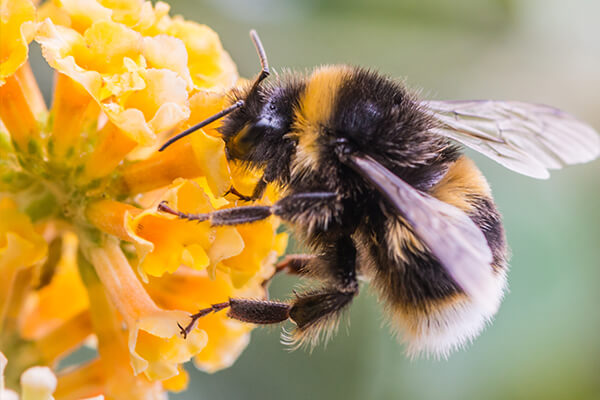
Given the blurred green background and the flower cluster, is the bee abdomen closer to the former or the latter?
the flower cluster

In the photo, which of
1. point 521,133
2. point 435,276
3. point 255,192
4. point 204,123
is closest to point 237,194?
point 255,192

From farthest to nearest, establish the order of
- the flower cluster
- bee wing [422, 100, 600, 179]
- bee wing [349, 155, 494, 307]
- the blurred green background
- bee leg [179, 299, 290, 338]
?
the blurred green background, bee wing [422, 100, 600, 179], bee leg [179, 299, 290, 338], the flower cluster, bee wing [349, 155, 494, 307]

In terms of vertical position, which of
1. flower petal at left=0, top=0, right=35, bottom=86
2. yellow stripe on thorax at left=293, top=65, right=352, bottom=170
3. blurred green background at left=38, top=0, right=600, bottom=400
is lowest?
blurred green background at left=38, top=0, right=600, bottom=400

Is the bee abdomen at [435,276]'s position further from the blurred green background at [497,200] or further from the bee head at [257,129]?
the blurred green background at [497,200]

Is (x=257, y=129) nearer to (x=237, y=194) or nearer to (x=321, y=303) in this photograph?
(x=237, y=194)

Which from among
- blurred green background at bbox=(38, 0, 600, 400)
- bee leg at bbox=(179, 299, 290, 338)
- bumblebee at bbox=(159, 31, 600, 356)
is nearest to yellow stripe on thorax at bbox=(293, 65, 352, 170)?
bumblebee at bbox=(159, 31, 600, 356)

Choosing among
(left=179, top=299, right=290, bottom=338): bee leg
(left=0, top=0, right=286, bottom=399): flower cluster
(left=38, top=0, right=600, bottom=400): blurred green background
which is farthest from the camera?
(left=38, top=0, right=600, bottom=400): blurred green background

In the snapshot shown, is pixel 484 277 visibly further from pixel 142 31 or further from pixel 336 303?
pixel 142 31

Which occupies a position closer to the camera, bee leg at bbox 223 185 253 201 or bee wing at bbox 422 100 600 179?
bee leg at bbox 223 185 253 201

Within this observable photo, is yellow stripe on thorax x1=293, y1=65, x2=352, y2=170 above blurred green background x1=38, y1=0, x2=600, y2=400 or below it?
above
